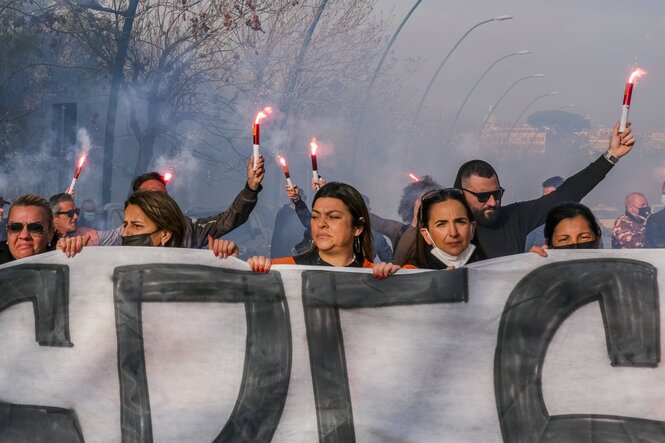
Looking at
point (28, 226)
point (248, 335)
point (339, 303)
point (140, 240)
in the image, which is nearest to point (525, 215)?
point (339, 303)

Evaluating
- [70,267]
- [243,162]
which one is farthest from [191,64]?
[70,267]

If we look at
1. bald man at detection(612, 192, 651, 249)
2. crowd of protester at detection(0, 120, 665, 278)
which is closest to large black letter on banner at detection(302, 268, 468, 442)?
crowd of protester at detection(0, 120, 665, 278)

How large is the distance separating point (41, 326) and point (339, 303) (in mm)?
1167

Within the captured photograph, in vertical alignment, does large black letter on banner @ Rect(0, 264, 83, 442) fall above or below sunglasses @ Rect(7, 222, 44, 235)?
below

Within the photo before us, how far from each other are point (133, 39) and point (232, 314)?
19.0 metres

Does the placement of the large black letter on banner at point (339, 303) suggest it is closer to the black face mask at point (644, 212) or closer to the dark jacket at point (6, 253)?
the dark jacket at point (6, 253)

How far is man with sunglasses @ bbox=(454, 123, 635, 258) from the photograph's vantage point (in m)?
5.67

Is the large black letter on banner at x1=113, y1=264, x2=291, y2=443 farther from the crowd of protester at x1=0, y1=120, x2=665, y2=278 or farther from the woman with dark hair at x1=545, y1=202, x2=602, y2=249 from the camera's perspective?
the woman with dark hair at x1=545, y1=202, x2=602, y2=249

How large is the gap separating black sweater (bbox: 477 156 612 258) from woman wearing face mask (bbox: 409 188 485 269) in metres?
0.97

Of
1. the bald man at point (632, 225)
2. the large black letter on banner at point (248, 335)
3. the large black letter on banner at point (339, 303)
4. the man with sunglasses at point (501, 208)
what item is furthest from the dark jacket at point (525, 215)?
the bald man at point (632, 225)

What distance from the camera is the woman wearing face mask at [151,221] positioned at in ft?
15.2

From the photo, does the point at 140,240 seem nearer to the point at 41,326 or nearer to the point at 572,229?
the point at 41,326

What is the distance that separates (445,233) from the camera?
4566mm

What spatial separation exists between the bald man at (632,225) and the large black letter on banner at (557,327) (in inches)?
268
